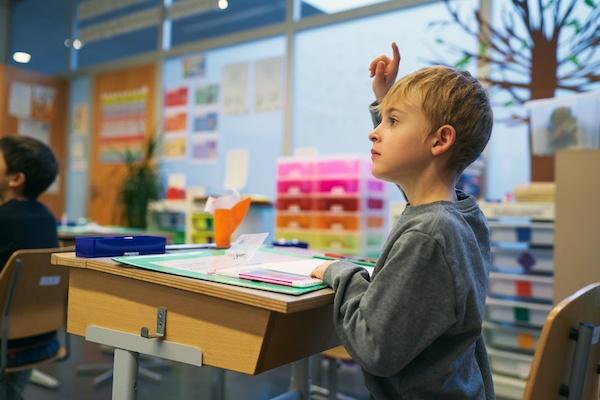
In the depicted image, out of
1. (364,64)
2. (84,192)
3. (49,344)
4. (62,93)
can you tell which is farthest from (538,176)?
(62,93)

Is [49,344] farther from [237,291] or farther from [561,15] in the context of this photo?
[561,15]

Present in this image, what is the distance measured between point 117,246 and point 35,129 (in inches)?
192

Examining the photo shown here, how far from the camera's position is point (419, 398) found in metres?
0.89

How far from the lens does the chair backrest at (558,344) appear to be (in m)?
0.83

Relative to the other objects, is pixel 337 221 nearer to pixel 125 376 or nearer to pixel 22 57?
pixel 125 376

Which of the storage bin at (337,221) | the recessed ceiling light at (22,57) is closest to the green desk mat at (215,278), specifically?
the storage bin at (337,221)

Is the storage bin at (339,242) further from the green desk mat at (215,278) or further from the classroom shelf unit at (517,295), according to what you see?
the green desk mat at (215,278)

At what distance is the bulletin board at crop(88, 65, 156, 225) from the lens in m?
4.83

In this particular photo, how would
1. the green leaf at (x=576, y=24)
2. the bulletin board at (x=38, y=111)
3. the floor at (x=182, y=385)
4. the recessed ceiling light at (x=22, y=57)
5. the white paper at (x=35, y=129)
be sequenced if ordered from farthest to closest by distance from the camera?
1. the recessed ceiling light at (x=22, y=57)
2. the white paper at (x=35, y=129)
3. the bulletin board at (x=38, y=111)
4. the green leaf at (x=576, y=24)
5. the floor at (x=182, y=385)

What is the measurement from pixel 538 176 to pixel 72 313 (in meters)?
2.48

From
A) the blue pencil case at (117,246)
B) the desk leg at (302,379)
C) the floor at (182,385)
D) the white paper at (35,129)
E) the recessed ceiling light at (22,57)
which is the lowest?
the floor at (182,385)

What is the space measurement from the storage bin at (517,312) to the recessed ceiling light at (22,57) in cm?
519

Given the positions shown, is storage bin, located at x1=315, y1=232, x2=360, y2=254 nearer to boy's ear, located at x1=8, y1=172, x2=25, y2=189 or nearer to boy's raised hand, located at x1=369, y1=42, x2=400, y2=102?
boy's ear, located at x1=8, y1=172, x2=25, y2=189

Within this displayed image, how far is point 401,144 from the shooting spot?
3.09 feet
